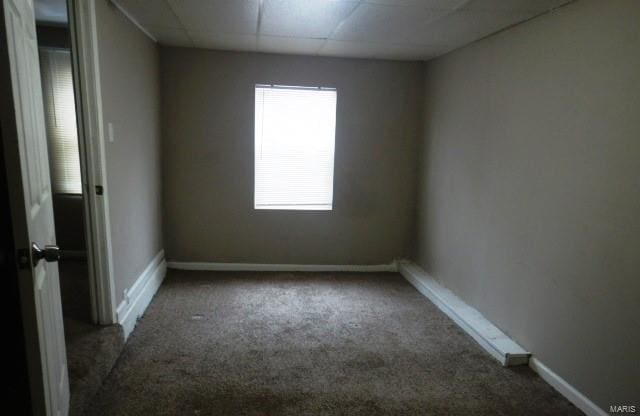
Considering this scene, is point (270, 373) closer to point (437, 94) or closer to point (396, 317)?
point (396, 317)

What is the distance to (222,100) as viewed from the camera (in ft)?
12.6

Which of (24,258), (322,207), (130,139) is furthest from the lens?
(322,207)

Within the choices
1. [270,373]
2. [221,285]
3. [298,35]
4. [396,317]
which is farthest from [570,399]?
[298,35]

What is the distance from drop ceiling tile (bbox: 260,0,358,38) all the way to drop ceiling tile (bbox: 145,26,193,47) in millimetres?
688

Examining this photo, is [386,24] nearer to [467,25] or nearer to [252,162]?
[467,25]

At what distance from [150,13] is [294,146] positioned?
5.63ft

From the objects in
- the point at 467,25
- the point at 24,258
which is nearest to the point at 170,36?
the point at 467,25

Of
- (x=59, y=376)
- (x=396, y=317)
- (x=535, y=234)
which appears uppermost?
(x=535, y=234)

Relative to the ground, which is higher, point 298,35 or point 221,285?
point 298,35

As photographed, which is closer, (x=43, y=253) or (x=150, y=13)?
(x=43, y=253)

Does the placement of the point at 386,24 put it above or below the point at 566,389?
above

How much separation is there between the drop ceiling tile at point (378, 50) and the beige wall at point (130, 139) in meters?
1.50

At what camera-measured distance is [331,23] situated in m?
2.79

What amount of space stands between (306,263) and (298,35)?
7.20 feet
